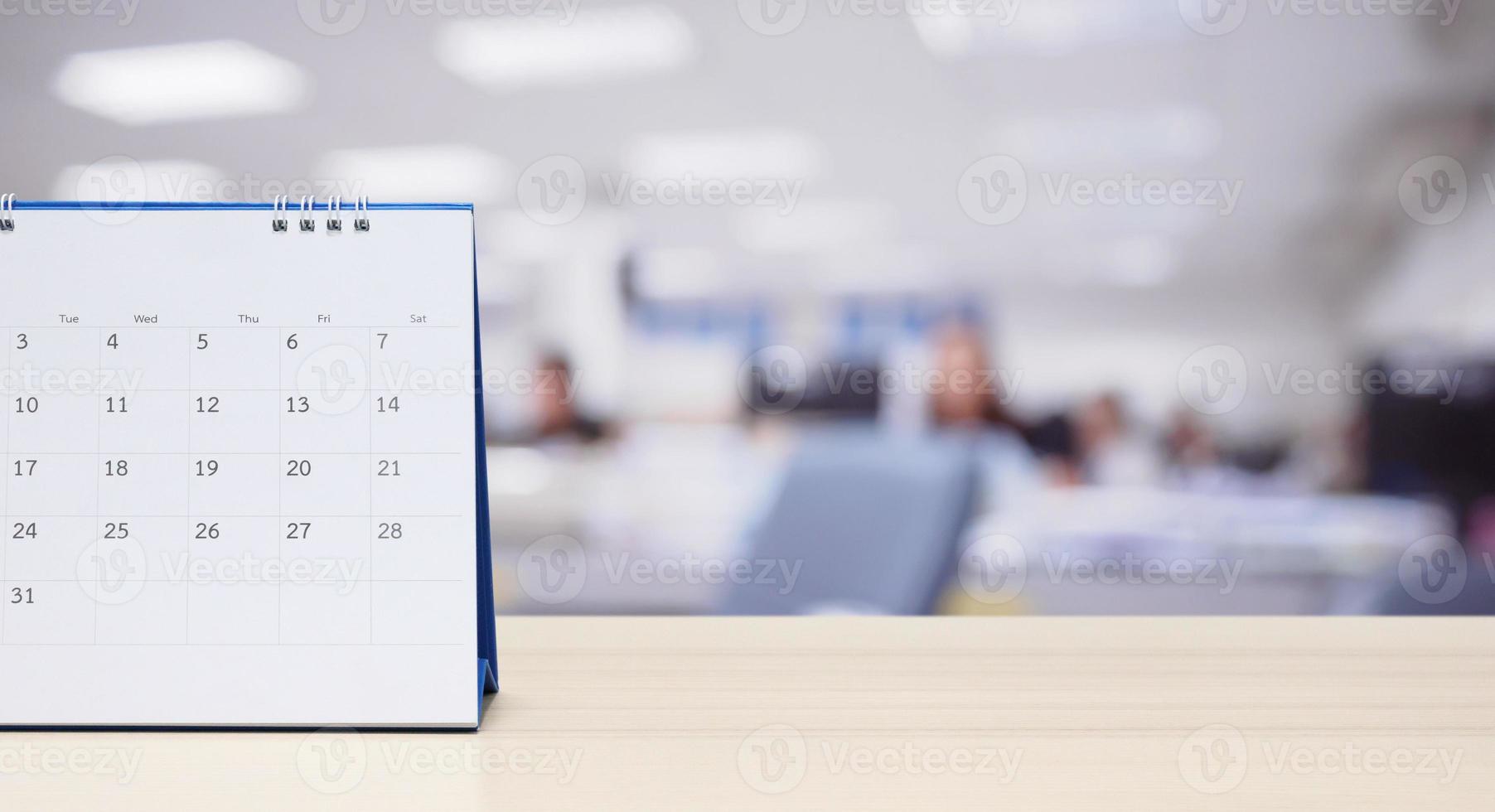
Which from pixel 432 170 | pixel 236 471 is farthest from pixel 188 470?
pixel 432 170

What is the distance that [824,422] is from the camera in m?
2.35

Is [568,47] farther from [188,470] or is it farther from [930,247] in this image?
[188,470]

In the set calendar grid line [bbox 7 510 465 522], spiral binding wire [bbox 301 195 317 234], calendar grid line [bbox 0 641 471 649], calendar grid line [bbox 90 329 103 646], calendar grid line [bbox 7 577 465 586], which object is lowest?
calendar grid line [bbox 0 641 471 649]

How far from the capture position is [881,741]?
0.47m

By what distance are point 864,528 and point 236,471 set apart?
1.39 meters

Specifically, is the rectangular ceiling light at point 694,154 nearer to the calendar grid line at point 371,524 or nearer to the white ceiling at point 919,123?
the white ceiling at point 919,123

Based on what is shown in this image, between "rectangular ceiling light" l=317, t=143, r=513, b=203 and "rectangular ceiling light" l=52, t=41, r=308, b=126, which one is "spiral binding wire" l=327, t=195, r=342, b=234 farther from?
"rectangular ceiling light" l=52, t=41, r=308, b=126

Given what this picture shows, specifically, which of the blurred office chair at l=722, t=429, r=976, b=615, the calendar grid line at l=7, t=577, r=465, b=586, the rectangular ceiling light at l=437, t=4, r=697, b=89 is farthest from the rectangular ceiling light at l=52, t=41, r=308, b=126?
the calendar grid line at l=7, t=577, r=465, b=586

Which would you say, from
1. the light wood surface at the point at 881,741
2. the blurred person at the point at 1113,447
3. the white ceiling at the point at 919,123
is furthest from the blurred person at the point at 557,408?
the light wood surface at the point at 881,741

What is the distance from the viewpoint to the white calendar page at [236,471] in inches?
19.8

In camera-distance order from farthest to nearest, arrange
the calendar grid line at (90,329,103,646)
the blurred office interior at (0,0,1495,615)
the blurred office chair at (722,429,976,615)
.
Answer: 1. the blurred office interior at (0,0,1495,615)
2. the blurred office chair at (722,429,976,615)
3. the calendar grid line at (90,329,103,646)

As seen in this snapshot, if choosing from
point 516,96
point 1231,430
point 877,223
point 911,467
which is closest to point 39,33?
point 516,96

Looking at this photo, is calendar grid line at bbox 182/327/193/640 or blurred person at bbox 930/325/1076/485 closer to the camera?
calendar grid line at bbox 182/327/193/640

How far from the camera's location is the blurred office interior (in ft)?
7.53
